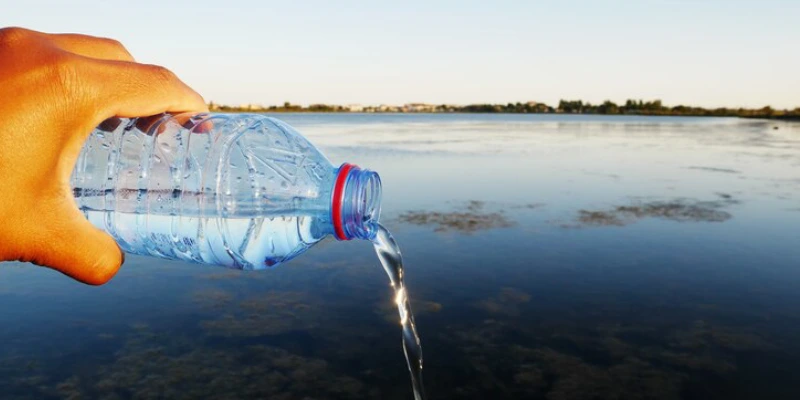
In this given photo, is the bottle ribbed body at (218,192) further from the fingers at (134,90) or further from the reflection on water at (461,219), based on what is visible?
the reflection on water at (461,219)

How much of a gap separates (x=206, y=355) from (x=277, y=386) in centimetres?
49

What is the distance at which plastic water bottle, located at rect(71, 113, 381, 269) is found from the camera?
1.57 meters

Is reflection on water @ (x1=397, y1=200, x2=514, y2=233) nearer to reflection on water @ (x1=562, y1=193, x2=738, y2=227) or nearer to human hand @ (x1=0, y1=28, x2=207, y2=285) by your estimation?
reflection on water @ (x1=562, y1=193, x2=738, y2=227)

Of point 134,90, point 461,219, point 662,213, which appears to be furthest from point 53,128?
point 662,213

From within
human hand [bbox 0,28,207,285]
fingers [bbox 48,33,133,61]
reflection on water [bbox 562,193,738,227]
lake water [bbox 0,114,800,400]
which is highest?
fingers [bbox 48,33,133,61]

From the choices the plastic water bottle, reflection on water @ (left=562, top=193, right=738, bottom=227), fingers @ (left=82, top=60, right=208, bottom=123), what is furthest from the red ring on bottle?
reflection on water @ (left=562, top=193, right=738, bottom=227)

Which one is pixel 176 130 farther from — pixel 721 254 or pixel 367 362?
pixel 721 254

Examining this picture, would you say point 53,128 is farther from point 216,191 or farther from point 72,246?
point 216,191

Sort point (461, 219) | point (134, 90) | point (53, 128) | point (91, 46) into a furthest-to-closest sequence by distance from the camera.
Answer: point (461, 219), point (91, 46), point (134, 90), point (53, 128)

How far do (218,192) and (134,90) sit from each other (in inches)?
26.0

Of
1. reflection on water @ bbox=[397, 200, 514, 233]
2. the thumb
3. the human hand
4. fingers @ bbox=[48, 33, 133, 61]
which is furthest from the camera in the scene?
reflection on water @ bbox=[397, 200, 514, 233]

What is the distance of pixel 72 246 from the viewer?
996 millimetres

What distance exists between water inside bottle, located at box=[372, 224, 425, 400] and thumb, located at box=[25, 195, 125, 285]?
0.72 meters

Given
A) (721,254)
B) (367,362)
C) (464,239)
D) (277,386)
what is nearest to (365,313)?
(367,362)
